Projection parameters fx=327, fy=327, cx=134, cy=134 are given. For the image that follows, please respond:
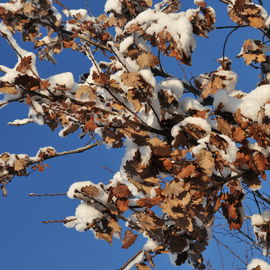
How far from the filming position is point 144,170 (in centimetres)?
190

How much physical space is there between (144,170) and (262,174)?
664mm

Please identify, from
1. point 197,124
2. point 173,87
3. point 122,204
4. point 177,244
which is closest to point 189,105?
point 173,87

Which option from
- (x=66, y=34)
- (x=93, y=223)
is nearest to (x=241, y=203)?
(x=93, y=223)

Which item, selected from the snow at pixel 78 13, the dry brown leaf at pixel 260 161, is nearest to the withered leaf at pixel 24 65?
the dry brown leaf at pixel 260 161

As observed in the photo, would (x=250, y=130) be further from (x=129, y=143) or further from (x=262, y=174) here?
(x=129, y=143)

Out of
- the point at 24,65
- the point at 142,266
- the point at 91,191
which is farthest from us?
the point at 142,266

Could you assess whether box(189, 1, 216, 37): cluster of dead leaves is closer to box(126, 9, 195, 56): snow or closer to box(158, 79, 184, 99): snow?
box(126, 9, 195, 56): snow

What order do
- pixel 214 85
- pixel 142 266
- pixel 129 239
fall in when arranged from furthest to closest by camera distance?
pixel 214 85 < pixel 142 266 < pixel 129 239

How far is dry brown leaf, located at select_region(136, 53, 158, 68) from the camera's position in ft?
6.41

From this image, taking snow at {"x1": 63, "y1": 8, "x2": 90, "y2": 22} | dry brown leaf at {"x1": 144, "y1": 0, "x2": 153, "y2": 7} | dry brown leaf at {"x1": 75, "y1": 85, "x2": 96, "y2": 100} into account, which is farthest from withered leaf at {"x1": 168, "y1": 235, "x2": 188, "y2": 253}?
snow at {"x1": 63, "y1": 8, "x2": 90, "y2": 22}

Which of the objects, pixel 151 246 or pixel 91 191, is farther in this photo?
pixel 151 246

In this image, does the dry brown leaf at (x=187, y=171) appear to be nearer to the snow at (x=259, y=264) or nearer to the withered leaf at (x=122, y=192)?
the withered leaf at (x=122, y=192)

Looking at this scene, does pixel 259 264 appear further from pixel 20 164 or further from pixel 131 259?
pixel 20 164

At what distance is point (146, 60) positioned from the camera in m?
1.95
